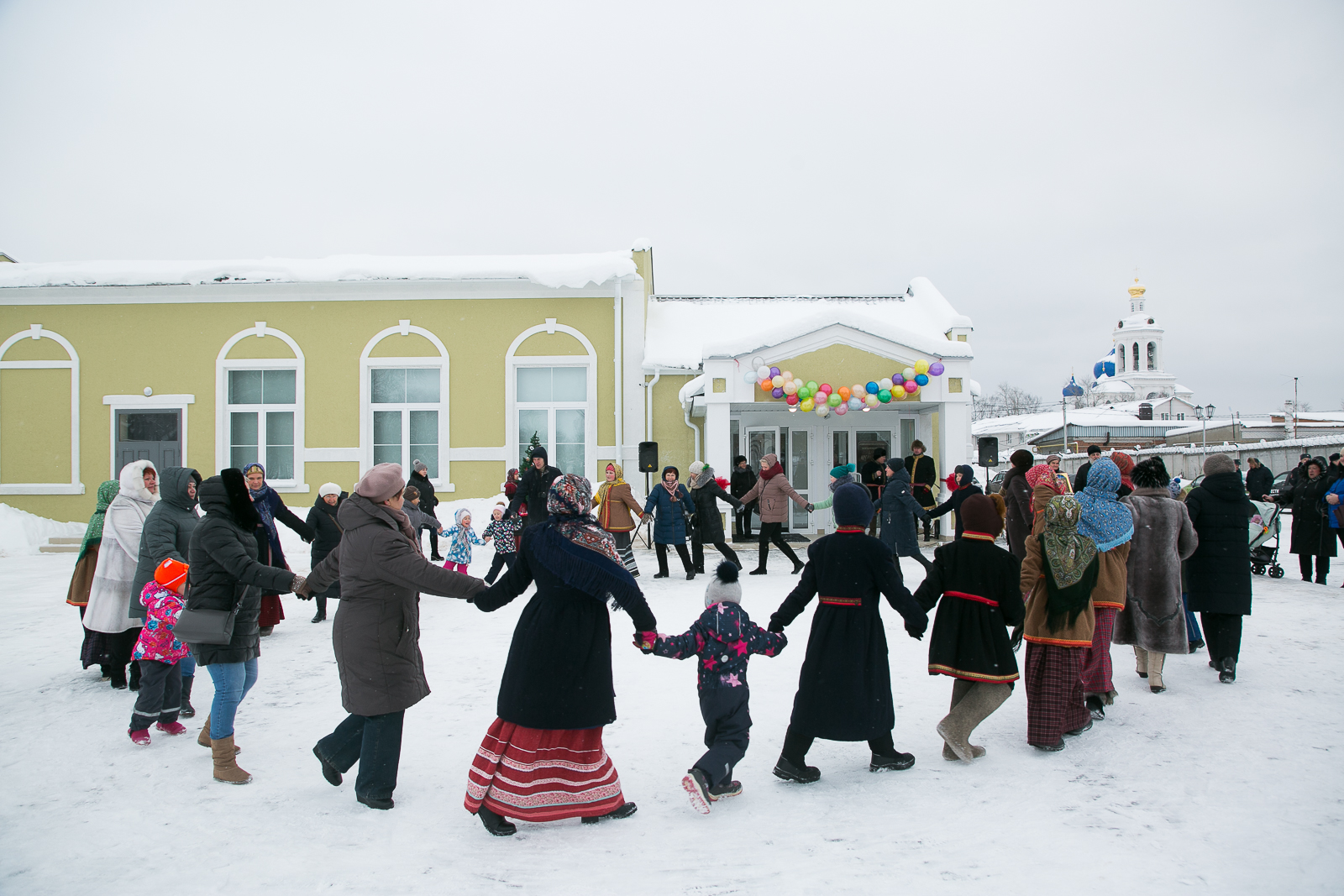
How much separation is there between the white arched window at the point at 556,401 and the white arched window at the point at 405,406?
52.5 inches

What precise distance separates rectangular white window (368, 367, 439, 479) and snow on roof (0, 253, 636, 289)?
5.99ft

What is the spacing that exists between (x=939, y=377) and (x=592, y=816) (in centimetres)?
1142

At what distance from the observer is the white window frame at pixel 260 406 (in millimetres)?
15336

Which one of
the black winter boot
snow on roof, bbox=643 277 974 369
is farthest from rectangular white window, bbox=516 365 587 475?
the black winter boot

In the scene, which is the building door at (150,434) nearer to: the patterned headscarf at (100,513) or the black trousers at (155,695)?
the patterned headscarf at (100,513)

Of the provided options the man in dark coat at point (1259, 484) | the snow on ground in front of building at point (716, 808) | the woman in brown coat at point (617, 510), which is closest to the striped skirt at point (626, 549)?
the woman in brown coat at point (617, 510)

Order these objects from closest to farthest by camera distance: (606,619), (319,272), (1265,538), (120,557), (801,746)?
(606,619)
(801,746)
(120,557)
(1265,538)
(319,272)

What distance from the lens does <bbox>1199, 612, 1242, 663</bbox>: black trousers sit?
19.2 feet

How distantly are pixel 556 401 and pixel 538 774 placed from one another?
12304 mm

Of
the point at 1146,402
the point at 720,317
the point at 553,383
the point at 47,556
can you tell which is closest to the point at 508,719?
the point at 553,383

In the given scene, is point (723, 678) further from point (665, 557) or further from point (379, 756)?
point (665, 557)

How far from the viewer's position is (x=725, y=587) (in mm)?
3988

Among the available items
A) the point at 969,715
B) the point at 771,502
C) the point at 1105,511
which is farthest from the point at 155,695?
the point at 771,502

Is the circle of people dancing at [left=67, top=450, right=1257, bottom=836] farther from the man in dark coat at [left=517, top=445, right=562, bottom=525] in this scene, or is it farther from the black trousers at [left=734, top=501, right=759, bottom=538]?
the black trousers at [left=734, top=501, right=759, bottom=538]
